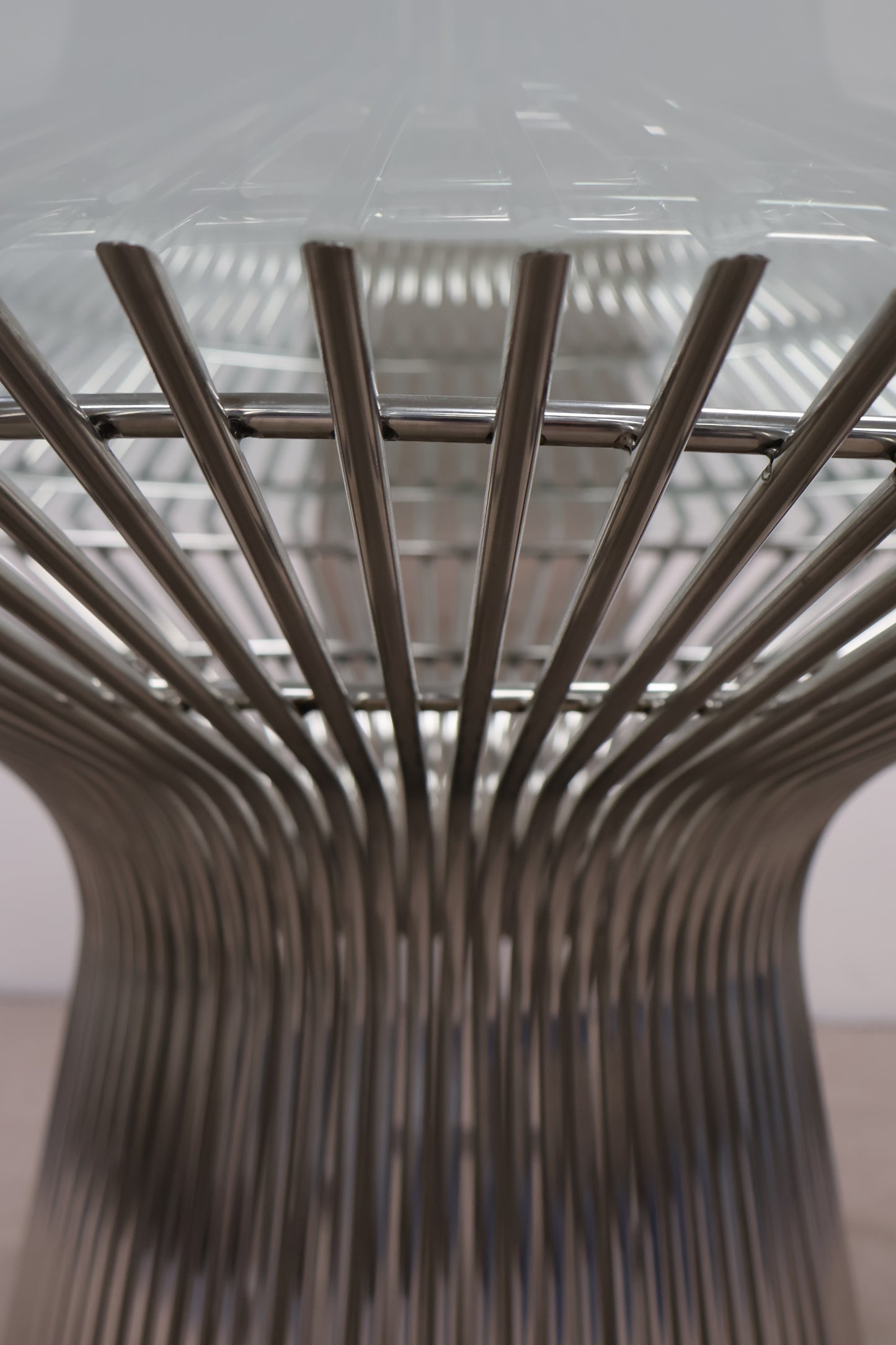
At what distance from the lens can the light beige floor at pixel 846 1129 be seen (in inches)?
96.0

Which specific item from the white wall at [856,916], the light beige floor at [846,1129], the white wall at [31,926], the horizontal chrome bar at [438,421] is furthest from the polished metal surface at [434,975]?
the white wall at [856,916]

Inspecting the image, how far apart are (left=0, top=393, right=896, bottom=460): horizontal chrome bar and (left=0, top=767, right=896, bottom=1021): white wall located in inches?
152

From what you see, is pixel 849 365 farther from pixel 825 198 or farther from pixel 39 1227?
pixel 39 1227

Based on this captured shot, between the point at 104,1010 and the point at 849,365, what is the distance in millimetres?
1416

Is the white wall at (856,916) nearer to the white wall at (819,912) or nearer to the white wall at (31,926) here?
the white wall at (819,912)

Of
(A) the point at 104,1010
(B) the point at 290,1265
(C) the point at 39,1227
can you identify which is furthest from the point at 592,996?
(C) the point at 39,1227

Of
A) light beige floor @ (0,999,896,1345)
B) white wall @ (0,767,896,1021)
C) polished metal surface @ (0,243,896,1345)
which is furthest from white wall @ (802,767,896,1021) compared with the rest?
polished metal surface @ (0,243,896,1345)

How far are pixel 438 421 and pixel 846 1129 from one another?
3.20m

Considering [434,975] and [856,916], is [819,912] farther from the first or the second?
[434,975]

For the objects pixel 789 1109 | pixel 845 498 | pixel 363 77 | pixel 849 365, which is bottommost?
pixel 789 1109

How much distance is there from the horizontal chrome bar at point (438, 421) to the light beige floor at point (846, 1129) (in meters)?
2.15

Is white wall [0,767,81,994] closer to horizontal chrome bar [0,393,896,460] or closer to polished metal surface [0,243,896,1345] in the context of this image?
polished metal surface [0,243,896,1345]

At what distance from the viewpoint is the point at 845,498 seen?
5.31 ft

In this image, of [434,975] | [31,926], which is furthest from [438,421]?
[31,926]
